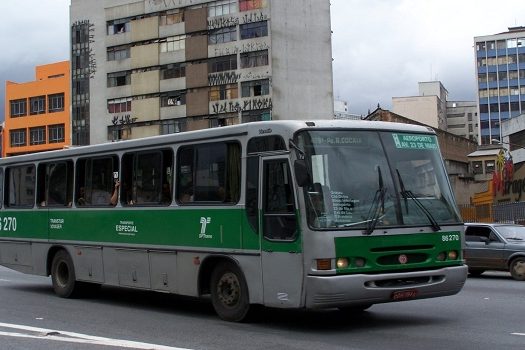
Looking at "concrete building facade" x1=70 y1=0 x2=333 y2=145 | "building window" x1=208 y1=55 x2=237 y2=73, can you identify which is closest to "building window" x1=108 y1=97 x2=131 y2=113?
"concrete building facade" x1=70 y1=0 x2=333 y2=145

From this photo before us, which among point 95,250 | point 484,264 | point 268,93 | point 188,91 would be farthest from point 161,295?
point 188,91

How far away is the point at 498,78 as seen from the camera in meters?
138

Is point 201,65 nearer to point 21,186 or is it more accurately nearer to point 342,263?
point 21,186

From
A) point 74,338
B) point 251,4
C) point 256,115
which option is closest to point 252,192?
point 74,338

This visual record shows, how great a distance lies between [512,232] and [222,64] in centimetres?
5911

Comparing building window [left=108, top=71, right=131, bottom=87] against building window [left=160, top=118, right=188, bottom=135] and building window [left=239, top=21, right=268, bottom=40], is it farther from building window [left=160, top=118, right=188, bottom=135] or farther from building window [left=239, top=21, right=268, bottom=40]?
building window [left=239, top=21, right=268, bottom=40]

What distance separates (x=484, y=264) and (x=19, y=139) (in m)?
89.3

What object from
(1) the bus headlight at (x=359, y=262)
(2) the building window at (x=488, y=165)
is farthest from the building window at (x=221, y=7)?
(1) the bus headlight at (x=359, y=262)

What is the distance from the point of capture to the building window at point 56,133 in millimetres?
92188

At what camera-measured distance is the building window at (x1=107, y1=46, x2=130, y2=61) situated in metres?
82.7

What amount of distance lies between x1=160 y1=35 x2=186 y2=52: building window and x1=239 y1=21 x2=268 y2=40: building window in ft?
25.5

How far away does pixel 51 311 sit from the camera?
11719mm

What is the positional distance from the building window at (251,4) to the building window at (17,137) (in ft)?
134

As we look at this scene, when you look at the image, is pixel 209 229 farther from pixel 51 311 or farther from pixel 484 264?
pixel 484 264
